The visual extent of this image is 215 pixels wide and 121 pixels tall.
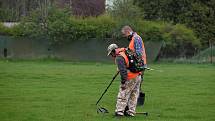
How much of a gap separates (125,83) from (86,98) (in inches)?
190

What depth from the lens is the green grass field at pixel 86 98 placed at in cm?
1464

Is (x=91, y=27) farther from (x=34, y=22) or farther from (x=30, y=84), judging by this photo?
(x=30, y=84)

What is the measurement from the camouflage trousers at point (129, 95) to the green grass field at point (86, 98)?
305mm

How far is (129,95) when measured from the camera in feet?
47.5

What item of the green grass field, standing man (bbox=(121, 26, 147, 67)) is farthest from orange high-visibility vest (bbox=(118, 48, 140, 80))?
the green grass field

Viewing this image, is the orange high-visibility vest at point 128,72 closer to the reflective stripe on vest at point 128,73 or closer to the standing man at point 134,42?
the reflective stripe on vest at point 128,73

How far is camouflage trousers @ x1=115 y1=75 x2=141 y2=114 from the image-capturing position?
14352 mm

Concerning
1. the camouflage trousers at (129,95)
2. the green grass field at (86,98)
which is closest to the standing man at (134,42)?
the camouflage trousers at (129,95)

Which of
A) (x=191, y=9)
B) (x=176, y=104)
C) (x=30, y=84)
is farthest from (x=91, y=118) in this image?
(x=191, y=9)

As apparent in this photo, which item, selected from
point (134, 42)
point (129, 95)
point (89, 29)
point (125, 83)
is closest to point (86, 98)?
point (129, 95)

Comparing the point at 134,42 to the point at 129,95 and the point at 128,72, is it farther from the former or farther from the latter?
the point at 129,95

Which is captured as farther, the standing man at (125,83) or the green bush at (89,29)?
the green bush at (89,29)

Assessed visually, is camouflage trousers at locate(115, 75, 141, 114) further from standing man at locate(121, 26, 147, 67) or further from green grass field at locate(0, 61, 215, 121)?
standing man at locate(121, 26, 147, 67)

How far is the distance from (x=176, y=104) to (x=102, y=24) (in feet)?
105
